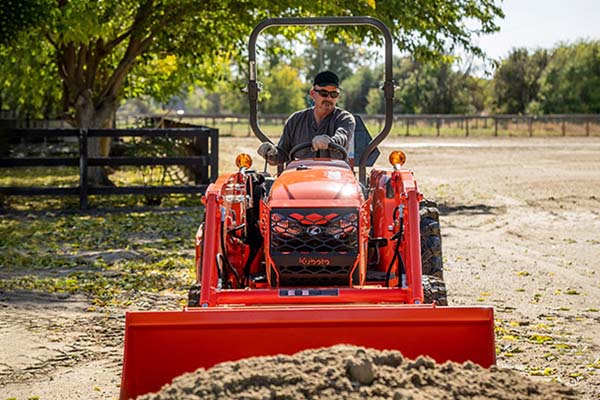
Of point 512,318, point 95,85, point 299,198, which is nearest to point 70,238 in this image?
point 512,318

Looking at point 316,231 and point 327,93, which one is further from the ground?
point 327,93

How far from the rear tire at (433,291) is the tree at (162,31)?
37.8ft

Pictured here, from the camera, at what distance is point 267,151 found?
25.4 feet

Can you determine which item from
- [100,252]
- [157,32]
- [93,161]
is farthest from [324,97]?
[157,32]

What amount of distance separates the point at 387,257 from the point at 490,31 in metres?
15.1

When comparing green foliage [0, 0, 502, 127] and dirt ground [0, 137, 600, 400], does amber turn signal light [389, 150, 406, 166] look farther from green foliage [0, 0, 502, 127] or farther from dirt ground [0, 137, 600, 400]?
green foliage [0, 0, 502, 127]

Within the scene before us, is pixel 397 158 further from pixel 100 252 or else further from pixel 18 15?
pixel 18 15

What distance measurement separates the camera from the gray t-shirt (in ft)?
25.4

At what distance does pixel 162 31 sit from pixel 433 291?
1620cm

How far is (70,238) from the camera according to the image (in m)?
14.2

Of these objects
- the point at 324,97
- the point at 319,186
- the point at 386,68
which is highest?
the point at 386,68

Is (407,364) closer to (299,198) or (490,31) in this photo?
(299,198)

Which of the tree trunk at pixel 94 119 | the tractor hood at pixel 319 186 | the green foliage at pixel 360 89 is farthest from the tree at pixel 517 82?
the tractor hood at pixel 319 186

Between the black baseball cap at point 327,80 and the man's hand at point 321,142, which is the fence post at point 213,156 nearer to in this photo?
the black baseball cap at point 327,80
